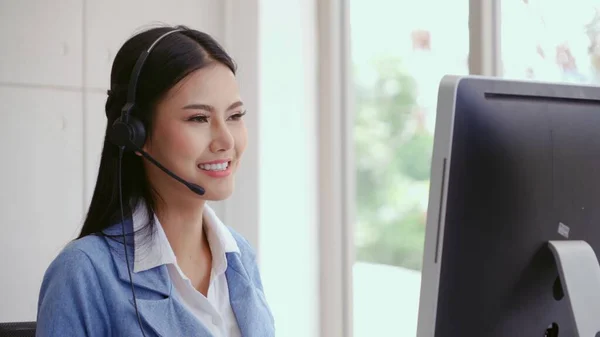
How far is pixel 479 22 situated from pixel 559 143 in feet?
4.57

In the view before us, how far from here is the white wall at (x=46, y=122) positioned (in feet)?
7.72

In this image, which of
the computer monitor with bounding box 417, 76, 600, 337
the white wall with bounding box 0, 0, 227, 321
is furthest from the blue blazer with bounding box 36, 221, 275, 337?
the white wall with bounding box 0, 0, 227, 321

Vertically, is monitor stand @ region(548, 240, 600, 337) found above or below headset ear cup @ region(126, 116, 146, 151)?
below

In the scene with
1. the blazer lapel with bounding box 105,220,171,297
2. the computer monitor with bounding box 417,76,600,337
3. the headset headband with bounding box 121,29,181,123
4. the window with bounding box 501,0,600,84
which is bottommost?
the blazer lapel with bounding box 105,220,171,297

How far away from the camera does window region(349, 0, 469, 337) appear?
264cm

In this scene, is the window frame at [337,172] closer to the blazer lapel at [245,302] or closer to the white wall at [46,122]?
the white wall at [46,122]

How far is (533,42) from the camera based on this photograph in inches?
87.1

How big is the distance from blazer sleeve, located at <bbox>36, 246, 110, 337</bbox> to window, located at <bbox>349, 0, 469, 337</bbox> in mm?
1471

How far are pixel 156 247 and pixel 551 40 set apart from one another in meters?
→ 1.28

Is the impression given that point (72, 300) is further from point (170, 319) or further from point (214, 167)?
point (214, 167)

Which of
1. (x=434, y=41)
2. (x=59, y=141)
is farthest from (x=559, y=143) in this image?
(x=59, y=141)

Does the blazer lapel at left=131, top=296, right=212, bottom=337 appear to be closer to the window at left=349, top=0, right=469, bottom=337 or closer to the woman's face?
the woman's face

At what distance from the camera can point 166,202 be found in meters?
1.58

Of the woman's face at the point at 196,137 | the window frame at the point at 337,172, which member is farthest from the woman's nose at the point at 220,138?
the window frame at the point at 337,172
